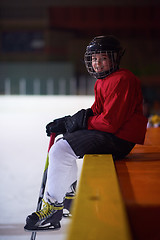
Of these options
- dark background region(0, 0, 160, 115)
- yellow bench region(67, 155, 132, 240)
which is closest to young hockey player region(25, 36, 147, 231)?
yellow bench region(67, 155, 132, 240)

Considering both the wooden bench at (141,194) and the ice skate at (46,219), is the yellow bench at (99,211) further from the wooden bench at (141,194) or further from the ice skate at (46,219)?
the ice skate at (46,219)

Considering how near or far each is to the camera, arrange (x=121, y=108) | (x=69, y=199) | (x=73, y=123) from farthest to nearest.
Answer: (x=69, y=199)
(x=73, y=123)
(x=121, y=108)

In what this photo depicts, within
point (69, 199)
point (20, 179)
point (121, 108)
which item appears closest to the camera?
Answer: point (121, 108)

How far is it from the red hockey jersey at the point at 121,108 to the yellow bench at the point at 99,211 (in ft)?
1.02

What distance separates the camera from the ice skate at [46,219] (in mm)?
1236

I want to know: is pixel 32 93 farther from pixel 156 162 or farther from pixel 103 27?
pixel 156 162

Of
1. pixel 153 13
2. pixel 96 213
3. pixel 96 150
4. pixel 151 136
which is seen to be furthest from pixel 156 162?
pixel 153 13

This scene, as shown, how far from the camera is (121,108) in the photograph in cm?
120

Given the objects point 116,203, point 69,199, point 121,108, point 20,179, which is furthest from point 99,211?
point 20,179

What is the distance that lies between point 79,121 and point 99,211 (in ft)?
2.18

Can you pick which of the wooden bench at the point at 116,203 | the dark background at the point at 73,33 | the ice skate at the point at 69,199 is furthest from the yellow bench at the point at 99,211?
the dark background at the point at 73,33

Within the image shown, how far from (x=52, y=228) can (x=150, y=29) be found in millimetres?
9613

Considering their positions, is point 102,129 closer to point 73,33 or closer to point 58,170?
point 58,170

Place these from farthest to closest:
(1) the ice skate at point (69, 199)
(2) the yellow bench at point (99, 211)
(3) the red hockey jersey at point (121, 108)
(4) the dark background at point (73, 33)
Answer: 1. (4) the dark background at point (73, 33)
2. (1) the ice skate at point (69, 199)
3. (3) the red hockey jersey at point (121, 108)
4. (2) the yellow bench at point (99, 211)
